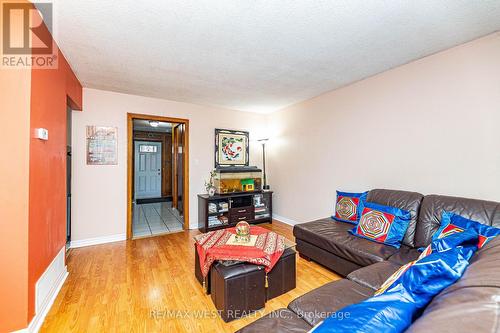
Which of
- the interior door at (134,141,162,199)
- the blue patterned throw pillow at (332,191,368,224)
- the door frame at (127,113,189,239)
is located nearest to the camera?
the blue patterned throw pillow at (332,191,368,224)

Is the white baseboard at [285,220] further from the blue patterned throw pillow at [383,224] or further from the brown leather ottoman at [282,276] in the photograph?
the brown leather ottoman at [282,276]

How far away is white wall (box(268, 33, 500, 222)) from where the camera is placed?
1.93m

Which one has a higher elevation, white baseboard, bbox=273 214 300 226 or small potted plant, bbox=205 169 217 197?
small potted plant, bbox=205 169 217 197

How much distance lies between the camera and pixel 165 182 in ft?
24.2

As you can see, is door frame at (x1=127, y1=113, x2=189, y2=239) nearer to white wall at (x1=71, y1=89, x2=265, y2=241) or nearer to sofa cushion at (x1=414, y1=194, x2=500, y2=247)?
white wall at (x1=71, y1=89, x2=265, y2=241)

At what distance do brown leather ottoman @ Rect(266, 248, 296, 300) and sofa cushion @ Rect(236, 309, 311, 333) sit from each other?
764 millimetres

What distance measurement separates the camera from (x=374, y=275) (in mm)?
1500

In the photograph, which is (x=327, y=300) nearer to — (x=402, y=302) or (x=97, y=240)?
(x=402, y=302)

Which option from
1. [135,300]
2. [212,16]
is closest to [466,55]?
[212,16]

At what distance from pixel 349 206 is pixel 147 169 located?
6912 millimetres

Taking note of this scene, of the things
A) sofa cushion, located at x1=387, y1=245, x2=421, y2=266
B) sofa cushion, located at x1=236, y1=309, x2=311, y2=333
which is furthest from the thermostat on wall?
sofa cushion, located at x1=387, y1=245, x2=421, y2=266

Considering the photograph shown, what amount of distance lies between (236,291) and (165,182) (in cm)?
644

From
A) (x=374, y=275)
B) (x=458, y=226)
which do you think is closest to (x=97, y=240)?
(x=374, y=275)

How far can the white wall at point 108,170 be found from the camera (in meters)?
3.11
